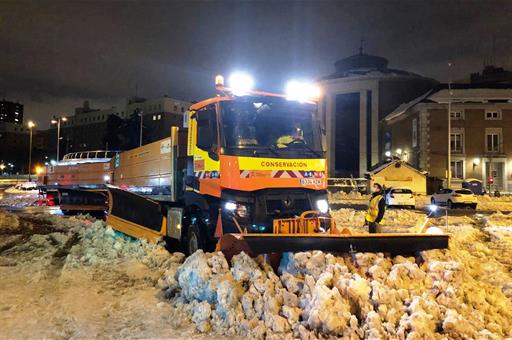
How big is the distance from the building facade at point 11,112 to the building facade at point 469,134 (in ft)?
607

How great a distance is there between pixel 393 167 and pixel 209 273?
3658cm

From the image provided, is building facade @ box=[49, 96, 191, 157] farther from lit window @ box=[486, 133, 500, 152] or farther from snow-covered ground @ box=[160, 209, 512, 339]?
snow-covered ground @ box=[160, 209, 512, 339]

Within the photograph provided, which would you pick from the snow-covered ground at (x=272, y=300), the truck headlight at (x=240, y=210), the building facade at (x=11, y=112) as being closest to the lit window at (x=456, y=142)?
the snow-covered ground at (x=272, y=300)

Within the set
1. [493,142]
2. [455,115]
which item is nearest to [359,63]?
[455,115]

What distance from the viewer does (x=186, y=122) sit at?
9.55 m

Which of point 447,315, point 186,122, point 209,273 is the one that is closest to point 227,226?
point 209,273

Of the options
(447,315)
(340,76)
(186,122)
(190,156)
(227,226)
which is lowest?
(447,315)

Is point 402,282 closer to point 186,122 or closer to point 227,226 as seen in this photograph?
point 227,226

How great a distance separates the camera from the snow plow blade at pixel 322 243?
6.10 m

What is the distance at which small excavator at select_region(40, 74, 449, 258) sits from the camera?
6.40 meters

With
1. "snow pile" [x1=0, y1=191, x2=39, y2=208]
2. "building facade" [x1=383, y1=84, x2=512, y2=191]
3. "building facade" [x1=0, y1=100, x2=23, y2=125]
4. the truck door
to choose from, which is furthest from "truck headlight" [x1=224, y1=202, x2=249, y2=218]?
"building facade" [x1=0, y1=100, x2=23, y2=125]

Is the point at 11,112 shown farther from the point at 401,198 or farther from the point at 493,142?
the point at 401,198

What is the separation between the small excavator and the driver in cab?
19 mm

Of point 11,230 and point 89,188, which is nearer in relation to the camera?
point 11,230
